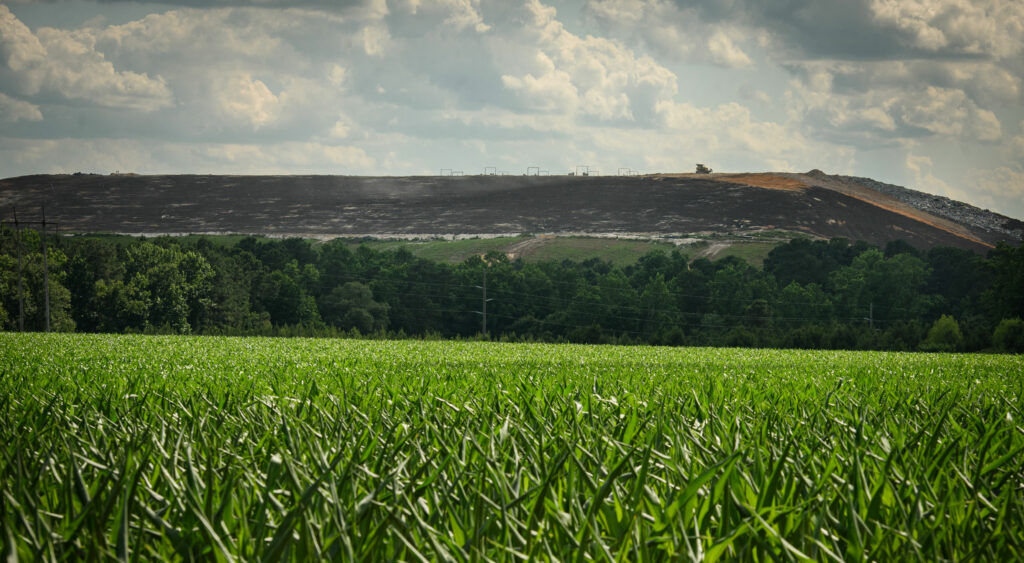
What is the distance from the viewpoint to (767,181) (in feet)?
380

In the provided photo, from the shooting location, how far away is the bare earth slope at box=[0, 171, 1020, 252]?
100 metres

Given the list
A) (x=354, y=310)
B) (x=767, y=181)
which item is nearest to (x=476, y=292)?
(x=354, y=310)

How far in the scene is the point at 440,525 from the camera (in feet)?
5.65

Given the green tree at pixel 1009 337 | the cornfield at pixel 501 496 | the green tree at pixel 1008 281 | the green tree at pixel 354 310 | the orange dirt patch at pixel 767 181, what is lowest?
the green tree at pixel 354 310

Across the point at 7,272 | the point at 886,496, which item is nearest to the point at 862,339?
the point at 886,496

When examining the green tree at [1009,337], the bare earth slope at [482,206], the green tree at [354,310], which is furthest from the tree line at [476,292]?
the green tree at [1009,337]

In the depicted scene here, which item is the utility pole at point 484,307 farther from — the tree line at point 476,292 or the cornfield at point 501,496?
the cornfield at point 501,496

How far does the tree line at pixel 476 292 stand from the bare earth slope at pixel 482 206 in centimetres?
933

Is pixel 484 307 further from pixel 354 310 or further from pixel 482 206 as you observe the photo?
pixel 482 206

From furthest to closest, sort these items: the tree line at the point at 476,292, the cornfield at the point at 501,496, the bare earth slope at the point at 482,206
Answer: the bare earth slope at the point at 482,206 → the tree line at the point at 476,292 → the cornfield at the point at 501,496

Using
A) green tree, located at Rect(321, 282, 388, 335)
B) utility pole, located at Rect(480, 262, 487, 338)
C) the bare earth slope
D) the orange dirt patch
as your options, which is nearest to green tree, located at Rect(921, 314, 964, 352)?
utility pole, located at Rect(480, 262, 487, 338)

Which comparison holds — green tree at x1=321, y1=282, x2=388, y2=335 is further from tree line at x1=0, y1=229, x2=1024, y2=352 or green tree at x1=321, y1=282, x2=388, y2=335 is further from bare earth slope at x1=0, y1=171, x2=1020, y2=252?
bare earth slope at x1=0, y1=171, x2=1020, y2=252

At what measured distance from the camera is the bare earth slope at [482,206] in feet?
330

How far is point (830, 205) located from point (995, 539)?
10987 cm
